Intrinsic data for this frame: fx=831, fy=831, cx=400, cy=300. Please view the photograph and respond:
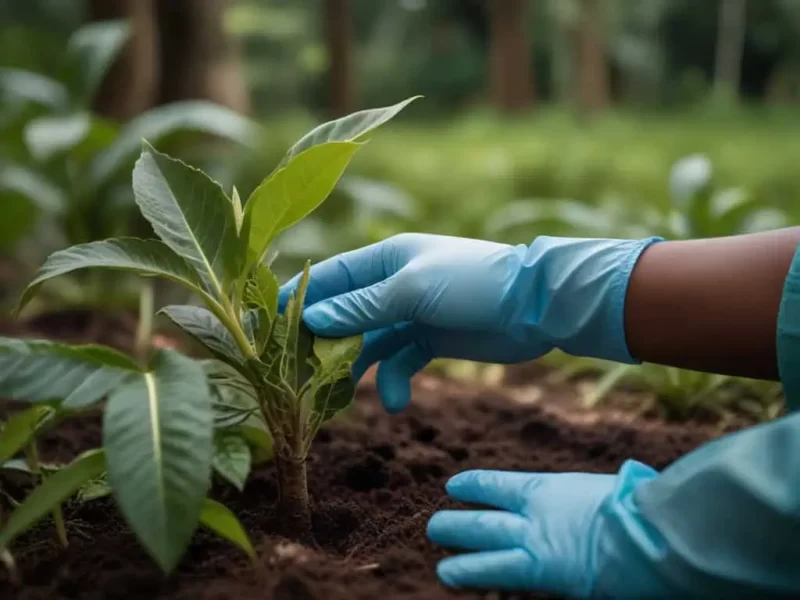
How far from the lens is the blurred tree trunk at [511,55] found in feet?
13.6

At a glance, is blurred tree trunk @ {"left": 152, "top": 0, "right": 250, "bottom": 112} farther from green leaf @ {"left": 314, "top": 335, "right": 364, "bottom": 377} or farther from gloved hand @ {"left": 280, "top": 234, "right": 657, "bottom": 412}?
green leaf @ {"left": 314, "top": 335, "right": 364, "bottom": 377}

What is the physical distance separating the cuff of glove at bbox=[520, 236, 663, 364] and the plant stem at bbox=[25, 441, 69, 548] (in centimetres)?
54

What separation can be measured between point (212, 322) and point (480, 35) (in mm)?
4367

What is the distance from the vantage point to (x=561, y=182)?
8.45 feet

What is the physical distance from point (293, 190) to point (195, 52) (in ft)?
6.15

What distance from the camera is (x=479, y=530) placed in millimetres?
758

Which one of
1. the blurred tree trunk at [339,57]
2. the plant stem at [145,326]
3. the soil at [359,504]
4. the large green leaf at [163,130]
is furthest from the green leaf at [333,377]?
the blurred tree trunk at [339,57]

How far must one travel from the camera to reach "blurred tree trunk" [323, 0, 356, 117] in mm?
3186

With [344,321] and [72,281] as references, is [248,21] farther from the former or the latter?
[344,321]

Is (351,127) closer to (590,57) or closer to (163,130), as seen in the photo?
(163,130)

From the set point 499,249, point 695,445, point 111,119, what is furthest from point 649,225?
point 111,119

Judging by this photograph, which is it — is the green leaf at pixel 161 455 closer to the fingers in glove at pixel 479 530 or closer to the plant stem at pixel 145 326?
the fingers in glove at pixel 479 530

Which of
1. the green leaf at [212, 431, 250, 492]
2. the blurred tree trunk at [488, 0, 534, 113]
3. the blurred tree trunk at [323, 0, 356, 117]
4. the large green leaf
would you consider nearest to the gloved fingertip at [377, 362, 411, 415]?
the green leaf at [212, 431, 250, 492]

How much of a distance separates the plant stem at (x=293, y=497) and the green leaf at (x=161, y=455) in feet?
0.57
